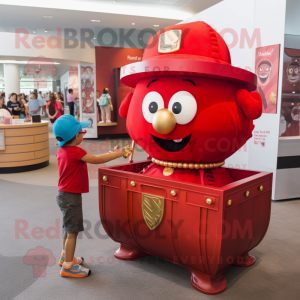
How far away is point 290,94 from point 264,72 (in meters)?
0.41

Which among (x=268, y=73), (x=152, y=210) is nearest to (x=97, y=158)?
(x=152, y=210)

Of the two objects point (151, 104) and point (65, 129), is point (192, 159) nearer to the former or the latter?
point (151, 104)

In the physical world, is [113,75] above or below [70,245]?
above

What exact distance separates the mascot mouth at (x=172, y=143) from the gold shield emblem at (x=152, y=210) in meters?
0.33

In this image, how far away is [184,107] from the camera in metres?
1.97

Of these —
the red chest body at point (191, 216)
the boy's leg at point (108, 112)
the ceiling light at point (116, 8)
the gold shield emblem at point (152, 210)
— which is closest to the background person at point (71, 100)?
the boy's leg at point (108, 112)

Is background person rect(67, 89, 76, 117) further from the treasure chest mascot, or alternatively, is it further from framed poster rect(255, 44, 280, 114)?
the treasure chest mascot

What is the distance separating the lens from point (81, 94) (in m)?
9.73

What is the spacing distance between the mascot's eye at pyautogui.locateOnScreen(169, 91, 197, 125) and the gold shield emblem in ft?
1.71

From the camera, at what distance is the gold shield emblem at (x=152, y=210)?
2.06 m

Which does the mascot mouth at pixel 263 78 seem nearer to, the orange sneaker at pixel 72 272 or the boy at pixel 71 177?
the boy at pixel 71 177

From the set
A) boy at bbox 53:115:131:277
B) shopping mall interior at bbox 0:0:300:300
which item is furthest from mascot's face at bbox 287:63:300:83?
boy at bbox 53:115:131:277

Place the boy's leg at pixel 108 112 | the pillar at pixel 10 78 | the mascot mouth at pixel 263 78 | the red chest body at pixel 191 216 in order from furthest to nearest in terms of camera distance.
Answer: the pillar at pixel 10 78 → the boy's leg at pixel 108 112 → the mascot mouth at pixel 263 78 → the red chest body at pixel 191 216

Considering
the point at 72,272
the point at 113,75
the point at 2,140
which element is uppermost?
the point at 113,75
